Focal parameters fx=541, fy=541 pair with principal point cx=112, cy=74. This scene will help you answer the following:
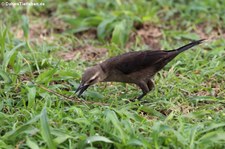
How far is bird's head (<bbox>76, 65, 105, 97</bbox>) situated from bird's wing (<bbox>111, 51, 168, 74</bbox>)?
0.24m

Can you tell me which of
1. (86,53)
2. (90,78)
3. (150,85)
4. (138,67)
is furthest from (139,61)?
(86,53)

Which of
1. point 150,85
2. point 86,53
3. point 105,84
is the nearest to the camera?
point 150,85

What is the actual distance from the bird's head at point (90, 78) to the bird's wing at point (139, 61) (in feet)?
0.79

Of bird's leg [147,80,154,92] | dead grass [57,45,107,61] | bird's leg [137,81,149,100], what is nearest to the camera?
bird's leg [137,81,149,100]

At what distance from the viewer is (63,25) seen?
353 inches

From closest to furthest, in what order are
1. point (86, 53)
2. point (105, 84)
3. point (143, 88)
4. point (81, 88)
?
point (81, 88)
point (143, 88)
point (105, 84)
point (86, 53)

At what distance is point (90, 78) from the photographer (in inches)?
237

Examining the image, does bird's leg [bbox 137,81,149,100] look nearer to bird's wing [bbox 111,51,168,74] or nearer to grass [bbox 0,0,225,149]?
grass [bbox 0,0,225,149]

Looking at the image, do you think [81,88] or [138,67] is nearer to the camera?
[81,88]

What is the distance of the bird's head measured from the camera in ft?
19.6

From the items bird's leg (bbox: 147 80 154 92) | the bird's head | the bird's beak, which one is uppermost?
the bird's head

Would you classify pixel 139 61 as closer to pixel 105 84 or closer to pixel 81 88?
pixel 105 84

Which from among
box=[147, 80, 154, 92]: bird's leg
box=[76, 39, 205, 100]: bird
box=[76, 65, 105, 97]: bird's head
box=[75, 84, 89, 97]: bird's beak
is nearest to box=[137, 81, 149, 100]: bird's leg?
box=[76, 39, 205, 100]: bird

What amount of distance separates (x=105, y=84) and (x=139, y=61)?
0.69m
